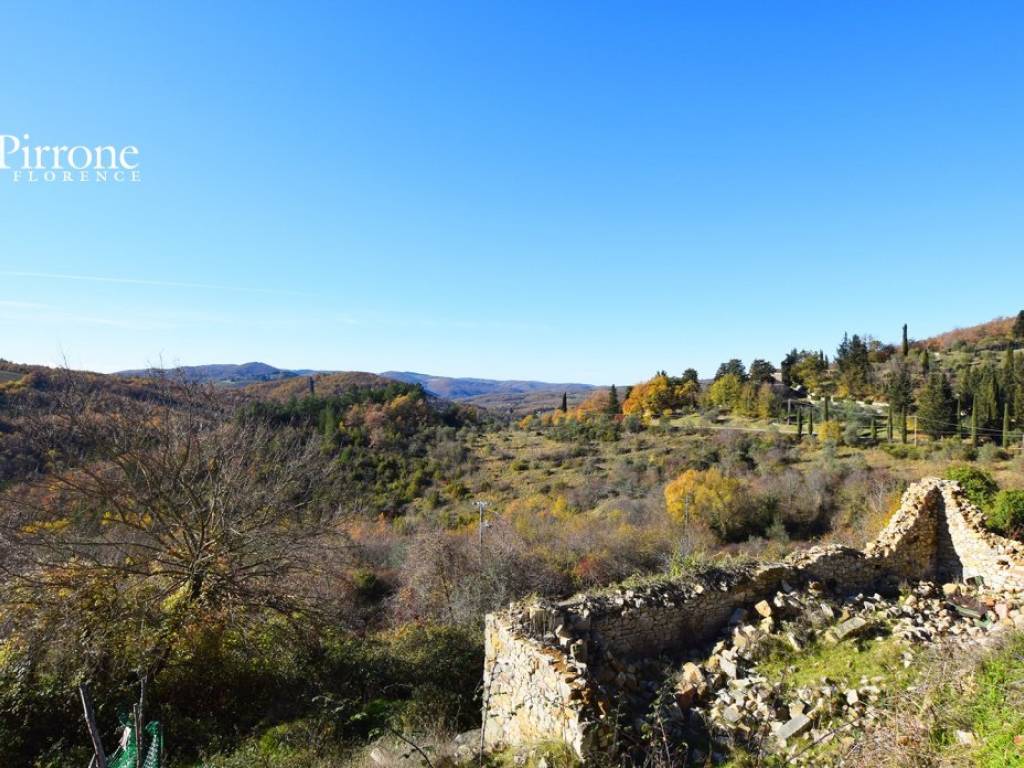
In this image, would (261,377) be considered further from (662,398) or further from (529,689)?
(529,689)

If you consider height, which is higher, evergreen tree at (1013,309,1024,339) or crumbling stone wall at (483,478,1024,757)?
evergreen tree at (1013,309,1024,339)

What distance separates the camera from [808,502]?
24281 mm

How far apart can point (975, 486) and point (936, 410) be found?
25752 mm

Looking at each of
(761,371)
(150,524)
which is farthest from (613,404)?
A: (150,524)

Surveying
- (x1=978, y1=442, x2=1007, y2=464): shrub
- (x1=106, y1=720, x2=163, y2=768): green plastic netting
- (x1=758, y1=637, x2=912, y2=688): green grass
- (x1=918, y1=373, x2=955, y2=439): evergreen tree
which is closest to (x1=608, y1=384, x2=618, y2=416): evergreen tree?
(x1=918, y1=373, x2=955, y2=439): evergreen tree

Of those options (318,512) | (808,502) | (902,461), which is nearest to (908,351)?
(902,461)

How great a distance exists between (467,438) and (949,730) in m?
39.6

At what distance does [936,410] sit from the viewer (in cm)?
3019

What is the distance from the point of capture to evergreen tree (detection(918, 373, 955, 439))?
30.0m

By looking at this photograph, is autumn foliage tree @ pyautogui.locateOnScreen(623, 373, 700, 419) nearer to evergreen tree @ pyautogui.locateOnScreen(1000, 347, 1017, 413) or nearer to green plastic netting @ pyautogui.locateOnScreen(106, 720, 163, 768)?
evergreen tree @ pyautogui.locateOnScreen(1000, 347, 1017, 413)

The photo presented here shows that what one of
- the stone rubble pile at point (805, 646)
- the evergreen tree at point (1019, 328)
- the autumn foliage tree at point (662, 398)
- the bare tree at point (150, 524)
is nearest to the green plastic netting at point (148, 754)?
the bare tree at point (150, 524)

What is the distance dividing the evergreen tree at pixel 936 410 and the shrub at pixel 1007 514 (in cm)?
2560

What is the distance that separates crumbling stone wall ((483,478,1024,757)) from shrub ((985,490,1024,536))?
239 millimetres

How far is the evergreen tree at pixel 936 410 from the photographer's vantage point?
30016 mm
